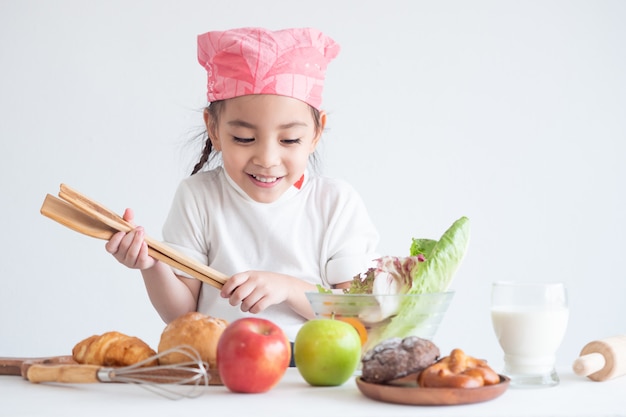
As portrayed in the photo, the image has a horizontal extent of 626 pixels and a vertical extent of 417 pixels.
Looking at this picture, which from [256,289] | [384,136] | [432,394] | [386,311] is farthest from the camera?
[384,136]

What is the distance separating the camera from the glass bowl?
1368 millimetres

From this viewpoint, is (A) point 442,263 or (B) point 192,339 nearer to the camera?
(B) point 192,339

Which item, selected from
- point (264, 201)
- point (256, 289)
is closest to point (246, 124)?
point (264, 201)

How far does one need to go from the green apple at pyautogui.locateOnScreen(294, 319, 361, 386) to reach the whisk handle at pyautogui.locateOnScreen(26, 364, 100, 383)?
0.31 m

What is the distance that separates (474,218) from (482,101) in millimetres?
523

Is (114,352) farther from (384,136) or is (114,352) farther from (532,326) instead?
(384,136)

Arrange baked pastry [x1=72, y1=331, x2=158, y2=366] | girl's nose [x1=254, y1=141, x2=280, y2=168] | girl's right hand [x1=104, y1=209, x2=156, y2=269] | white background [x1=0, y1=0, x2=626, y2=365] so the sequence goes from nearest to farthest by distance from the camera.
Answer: baked pastry [x1=72, y1=331, x2=158, y2=366]
girl's right hand [x1=104, y1=209, x2=156, y2=269]
girl's nose [x1=254, y1=141, x2=280, y2=168]
white background [x1=0, y1=0, x2=626, y2=365]

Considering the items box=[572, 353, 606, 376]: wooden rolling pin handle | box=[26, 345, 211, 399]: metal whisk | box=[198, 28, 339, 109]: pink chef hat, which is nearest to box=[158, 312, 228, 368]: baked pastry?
box=[26, 345, 211, 399]: metal whisk

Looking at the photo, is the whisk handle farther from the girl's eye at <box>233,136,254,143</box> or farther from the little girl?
the girl's eye at <box>233,136,254,143</box>

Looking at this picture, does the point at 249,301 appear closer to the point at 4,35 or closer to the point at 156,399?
the point at 156,399

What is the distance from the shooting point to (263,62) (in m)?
1.97

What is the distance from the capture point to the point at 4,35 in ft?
11.1

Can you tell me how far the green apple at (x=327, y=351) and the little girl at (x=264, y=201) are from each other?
0.46 m

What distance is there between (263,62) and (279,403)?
1.01 m
